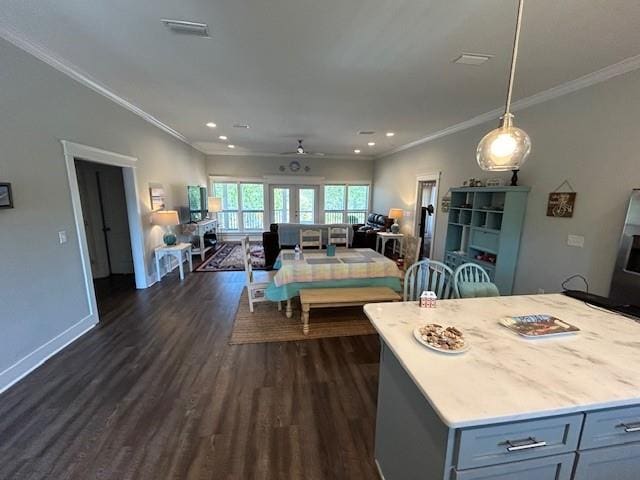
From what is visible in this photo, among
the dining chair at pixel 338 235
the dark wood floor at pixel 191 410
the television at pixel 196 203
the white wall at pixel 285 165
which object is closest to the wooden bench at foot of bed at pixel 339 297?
the dark wood floor at pixel 191 410

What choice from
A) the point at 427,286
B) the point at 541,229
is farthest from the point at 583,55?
the point at 427,286

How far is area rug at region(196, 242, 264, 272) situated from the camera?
5695mm

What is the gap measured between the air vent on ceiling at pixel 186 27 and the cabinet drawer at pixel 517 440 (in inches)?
115

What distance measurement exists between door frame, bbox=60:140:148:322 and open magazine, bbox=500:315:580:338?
4.12m

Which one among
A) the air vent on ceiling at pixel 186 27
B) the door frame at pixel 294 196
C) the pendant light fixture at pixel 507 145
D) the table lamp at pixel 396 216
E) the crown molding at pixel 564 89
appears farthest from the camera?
the door frame at pixel 294 196

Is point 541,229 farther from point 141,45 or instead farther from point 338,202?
point 338,202

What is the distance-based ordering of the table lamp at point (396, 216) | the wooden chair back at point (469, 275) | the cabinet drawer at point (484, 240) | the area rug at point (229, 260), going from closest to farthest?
the wooden chair back at point (469, 275) → the cabinet drawer at point (484, 240) → the area rug at point (229, 260) → the table lamp at point (396, 216)

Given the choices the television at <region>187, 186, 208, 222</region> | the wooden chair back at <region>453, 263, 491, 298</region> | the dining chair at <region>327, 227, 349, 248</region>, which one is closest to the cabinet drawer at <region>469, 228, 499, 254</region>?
the wooden chair back at <region>453, 263, 491, 298</region>

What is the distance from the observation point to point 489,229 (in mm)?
3764

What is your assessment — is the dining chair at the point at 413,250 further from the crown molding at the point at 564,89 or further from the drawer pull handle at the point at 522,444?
the drawer pull handle at the point at 522,444

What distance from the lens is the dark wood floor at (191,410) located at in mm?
→ 1603

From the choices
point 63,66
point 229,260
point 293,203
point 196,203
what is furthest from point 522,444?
point 293,203

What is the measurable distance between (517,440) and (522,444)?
0.08ft

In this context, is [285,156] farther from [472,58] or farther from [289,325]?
[472,58]
